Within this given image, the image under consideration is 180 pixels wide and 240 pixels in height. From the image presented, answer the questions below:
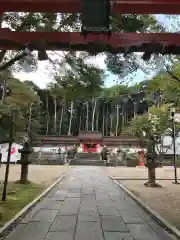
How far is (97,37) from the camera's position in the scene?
22.3 ft

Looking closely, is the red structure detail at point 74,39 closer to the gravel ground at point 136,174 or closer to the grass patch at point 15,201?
the grass patch at point 15,201

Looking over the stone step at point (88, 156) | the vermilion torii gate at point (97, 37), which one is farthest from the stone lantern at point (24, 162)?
the stone step at point (88, 156)

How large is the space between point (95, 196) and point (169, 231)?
568 centimetres

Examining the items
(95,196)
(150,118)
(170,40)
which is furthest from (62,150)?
(170,40)

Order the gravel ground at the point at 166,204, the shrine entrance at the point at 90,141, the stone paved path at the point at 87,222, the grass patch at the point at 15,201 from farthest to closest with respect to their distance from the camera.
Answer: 1. the shrine entrance at the point at 90,141
2. the gravel ground at the point at 166,204
3. the grass patch at the point at 15,201
4. the stone paved path at the point at 87,222

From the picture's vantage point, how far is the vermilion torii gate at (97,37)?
257 inches

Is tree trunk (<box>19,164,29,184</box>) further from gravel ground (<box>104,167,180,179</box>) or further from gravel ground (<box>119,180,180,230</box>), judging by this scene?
gravel ground (<box>104,167,180,179</box>)

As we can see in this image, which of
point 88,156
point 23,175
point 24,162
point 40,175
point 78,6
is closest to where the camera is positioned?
point 78,6

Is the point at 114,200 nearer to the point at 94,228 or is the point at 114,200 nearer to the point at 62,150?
the point at 94,228

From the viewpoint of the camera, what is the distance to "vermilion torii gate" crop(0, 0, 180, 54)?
6.52 metres

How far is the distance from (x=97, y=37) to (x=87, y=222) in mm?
4040

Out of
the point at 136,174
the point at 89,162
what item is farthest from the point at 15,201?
the point at 89,162

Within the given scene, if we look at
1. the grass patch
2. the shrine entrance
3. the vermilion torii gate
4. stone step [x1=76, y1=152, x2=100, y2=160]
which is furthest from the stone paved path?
the shrine entrance

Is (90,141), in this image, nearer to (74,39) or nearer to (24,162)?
(24,162)
